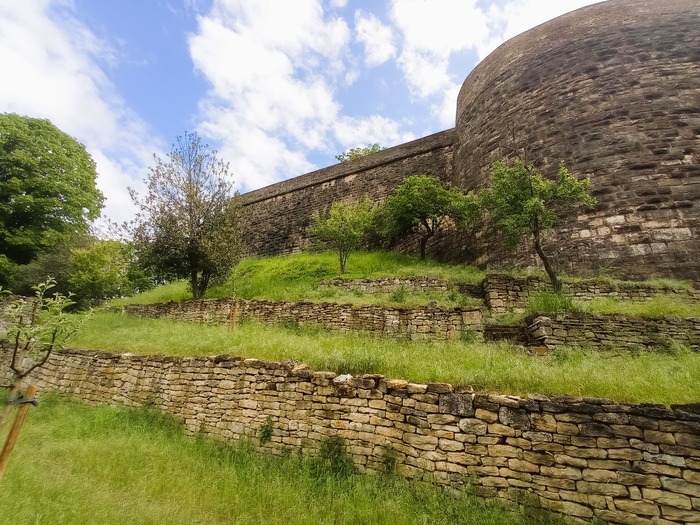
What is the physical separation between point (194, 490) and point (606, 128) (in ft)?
39.5

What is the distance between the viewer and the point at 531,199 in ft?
27.1

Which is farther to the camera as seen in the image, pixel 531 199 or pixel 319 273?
pixel 319 273

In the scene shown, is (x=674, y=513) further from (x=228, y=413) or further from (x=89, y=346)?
(x=89, y=346)

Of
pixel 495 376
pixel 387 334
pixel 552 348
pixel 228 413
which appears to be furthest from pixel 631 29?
pixel 228 413

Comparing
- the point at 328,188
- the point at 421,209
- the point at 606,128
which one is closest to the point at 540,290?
the point at 606,128

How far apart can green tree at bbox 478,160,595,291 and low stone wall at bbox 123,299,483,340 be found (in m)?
2.35

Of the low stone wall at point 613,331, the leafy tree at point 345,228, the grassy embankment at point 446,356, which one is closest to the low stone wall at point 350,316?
the grassy embankment at point 446,356

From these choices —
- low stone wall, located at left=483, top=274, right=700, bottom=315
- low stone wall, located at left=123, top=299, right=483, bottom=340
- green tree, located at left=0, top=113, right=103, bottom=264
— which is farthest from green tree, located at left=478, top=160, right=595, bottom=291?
green tree, located at left=0, top=113, right=103, bottom=264

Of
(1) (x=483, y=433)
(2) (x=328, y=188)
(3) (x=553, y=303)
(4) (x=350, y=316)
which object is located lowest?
(1) (x=483, y=433)

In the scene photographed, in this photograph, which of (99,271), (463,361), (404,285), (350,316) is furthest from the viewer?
(99,271)

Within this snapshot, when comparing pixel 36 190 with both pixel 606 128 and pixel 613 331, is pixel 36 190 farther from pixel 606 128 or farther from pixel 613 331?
pixel 606 128

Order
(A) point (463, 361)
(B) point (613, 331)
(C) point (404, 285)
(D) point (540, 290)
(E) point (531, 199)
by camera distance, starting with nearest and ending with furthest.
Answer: (A) point (463, 361), (B) point (613, 331), (E) point (531, 199), (D) point (540, 290), (C) point (404, 285)

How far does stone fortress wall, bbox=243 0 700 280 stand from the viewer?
890 centimetres

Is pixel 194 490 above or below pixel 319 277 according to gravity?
below
